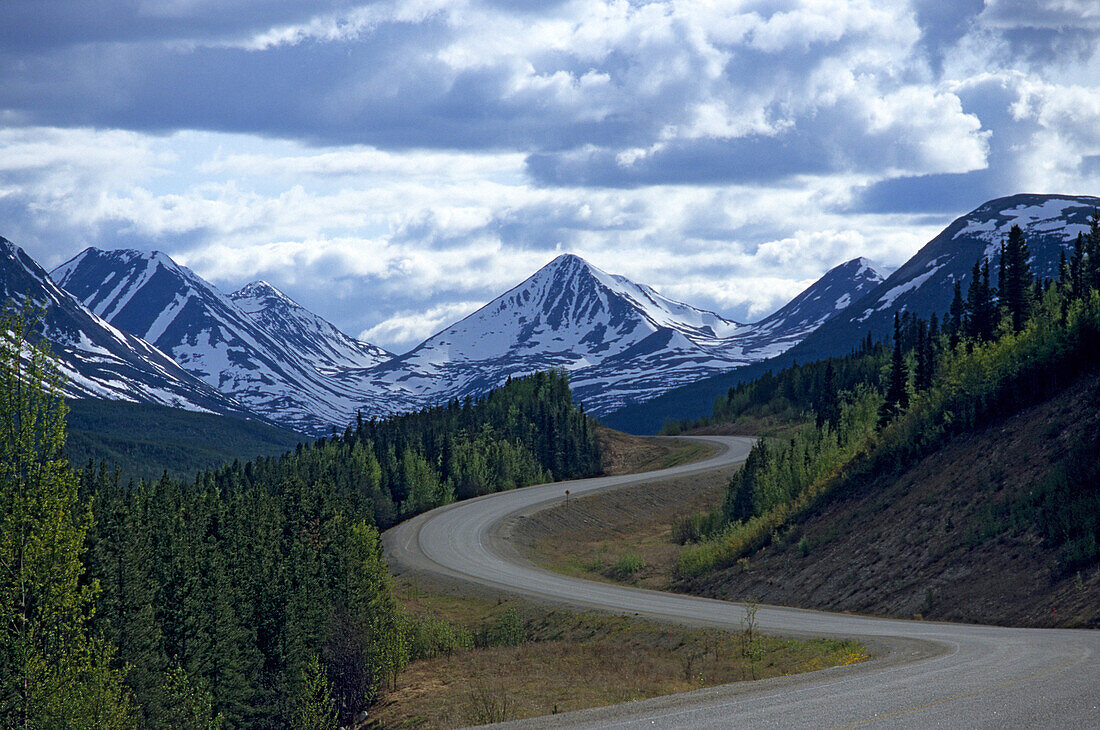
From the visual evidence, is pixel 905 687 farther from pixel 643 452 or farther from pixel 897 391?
pixel 643 452

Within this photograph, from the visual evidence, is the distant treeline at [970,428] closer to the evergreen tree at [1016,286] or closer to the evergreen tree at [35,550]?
the evergreen tree at [1016,286]

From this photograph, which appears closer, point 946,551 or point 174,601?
point 946,551

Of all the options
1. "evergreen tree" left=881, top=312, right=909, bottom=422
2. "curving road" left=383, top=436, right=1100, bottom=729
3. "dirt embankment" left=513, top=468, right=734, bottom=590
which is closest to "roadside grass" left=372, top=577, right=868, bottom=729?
"curving road" left=383, top=436, right=1100, bottom=729

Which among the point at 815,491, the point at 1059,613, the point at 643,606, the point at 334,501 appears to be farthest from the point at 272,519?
the point at 1059,613

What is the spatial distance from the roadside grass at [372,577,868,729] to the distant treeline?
418 inches

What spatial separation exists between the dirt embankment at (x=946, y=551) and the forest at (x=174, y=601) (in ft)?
53.0

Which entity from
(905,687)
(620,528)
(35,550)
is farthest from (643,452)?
(905,687)

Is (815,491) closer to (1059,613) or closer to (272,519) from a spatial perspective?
(1059,613)

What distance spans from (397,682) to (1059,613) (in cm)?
2611

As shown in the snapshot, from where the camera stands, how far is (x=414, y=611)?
162 ft

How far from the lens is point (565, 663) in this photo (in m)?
34.8

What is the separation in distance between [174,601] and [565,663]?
17624mm

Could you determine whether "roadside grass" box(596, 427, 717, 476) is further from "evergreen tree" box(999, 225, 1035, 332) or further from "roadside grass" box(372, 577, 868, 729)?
"roadside grass" box(372, 577, 868, 729)

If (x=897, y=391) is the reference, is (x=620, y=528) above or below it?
below
